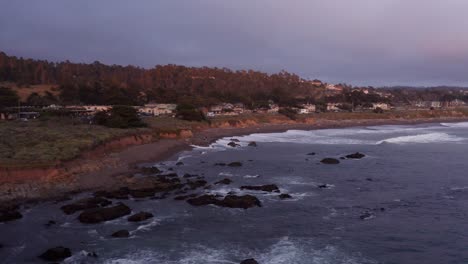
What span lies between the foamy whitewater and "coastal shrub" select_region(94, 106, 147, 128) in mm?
16617

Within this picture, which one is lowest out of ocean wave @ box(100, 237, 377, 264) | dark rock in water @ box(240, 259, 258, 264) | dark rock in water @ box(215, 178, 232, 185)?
ocean wave @ box(100, 237, 377, 264)

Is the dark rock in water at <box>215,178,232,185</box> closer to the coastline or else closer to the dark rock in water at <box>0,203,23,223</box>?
the coastline

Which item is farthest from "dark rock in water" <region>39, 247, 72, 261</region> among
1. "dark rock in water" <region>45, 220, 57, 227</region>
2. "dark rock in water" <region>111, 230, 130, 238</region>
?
"dark rock in water" <region>45, 220, 57, 227</region>

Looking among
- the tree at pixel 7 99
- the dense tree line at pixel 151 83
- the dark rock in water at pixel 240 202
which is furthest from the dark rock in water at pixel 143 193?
the dense tree line at pixel 151 83

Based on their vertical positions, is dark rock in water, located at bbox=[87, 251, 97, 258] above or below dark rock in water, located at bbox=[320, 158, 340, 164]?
below

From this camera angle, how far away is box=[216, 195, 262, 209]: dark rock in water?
2052 cm

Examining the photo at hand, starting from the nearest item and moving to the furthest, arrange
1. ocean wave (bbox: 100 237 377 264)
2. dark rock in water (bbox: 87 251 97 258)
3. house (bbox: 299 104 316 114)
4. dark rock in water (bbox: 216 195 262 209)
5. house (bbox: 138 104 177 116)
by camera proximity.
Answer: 1. ocean wave (bbox: 100 237 377 264)
2. dark rock in water (bbox: 87 251 97 258)
3. dark rock in water (bbox: 216 195 262 209)
4. house (bbox: 138 104 177 116)
5. house (bbox: 299 104 316 114)

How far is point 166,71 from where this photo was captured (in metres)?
132

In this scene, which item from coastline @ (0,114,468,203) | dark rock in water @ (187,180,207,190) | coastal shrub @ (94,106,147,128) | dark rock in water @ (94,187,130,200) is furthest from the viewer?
coastal shrub @ (94,106,147,128)

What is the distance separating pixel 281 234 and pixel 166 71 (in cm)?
11850

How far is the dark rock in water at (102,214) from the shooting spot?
18.0 m

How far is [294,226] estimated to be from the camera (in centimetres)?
1773

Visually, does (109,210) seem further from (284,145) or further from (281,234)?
(284,145)

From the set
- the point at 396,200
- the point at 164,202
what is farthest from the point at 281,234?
the point at 396,200
